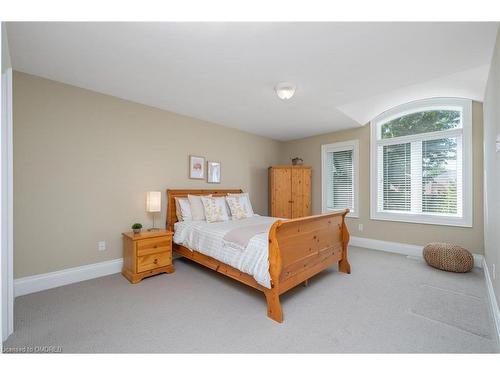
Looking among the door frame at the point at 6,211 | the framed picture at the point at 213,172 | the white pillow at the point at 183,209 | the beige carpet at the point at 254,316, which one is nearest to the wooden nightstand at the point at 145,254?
the beige carpet at the point at 254,316

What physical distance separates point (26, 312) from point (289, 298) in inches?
100

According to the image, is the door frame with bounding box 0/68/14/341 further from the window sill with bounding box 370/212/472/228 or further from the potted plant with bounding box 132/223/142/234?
the window sill with bounding box 370/212/472/228

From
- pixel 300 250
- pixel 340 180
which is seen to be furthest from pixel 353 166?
pixel 300 250

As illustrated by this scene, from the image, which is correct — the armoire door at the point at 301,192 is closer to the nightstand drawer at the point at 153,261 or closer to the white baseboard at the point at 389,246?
the white baseboard at the point at 389,246

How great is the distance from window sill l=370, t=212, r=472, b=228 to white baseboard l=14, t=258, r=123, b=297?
179 inches

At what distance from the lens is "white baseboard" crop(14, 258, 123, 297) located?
2457mm

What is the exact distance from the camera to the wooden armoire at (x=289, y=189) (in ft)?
16.4

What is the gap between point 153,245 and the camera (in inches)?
117

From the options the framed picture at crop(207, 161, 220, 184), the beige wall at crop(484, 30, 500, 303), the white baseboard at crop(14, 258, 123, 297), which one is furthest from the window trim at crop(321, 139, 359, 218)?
the white baseboard at crop(14, 258, 123, 297)

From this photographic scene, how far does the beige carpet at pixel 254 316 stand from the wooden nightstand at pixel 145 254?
0.11 meters

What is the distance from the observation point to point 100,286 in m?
2.70

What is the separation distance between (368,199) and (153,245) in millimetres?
3990

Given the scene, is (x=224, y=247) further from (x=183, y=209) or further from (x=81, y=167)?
(x=81, y=167)
